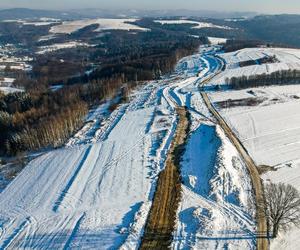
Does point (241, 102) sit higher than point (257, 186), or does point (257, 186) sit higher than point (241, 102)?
point (257, 186)

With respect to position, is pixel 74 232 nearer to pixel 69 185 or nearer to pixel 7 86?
pixel 69 185

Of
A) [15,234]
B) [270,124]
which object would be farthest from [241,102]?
[15,234]

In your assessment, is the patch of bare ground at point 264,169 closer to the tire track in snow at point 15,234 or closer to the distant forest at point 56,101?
the tire track in snow at point 15,234

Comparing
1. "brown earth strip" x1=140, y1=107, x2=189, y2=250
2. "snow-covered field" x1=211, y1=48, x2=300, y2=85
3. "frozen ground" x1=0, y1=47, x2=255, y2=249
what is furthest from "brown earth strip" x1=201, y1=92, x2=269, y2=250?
"snow-covered field" x1=211, y1=48, x2=300, y2=85

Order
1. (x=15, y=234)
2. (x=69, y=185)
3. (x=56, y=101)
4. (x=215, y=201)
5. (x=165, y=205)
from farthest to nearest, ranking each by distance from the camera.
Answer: (x=56, y=101) < (x=69, y=185) < (x=215, y=201) < (x=165, y=205) < (x=15, y=234)

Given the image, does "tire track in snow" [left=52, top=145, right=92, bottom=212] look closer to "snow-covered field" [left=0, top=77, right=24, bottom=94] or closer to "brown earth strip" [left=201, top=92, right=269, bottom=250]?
"brown earth strip" [left=201, top=92, right=269, bottom=250]

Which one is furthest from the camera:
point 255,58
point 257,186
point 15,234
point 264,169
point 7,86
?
point 7,86

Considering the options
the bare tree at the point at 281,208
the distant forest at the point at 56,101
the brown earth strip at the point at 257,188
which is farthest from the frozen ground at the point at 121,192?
the distant forest at the point at 56,101
